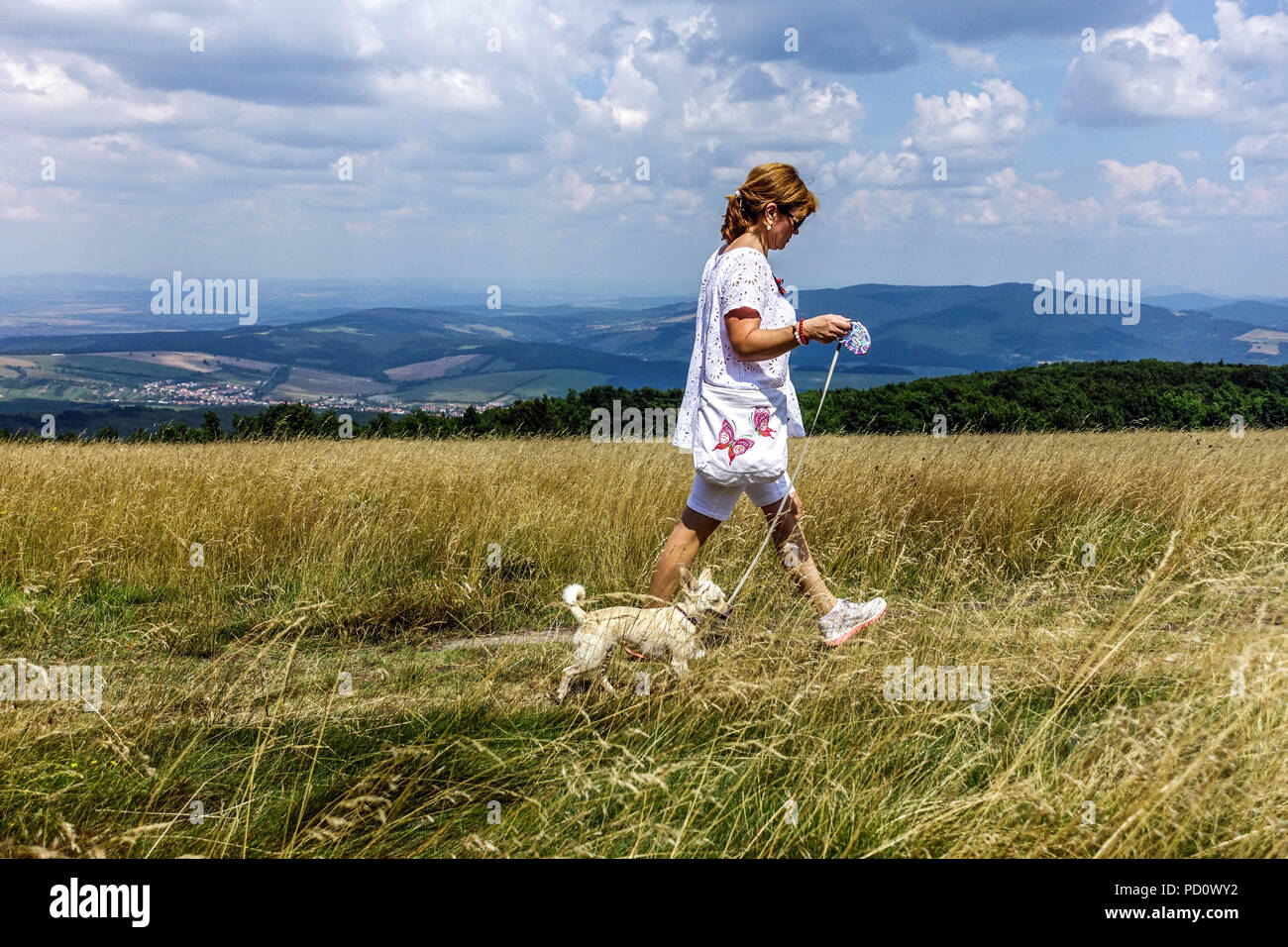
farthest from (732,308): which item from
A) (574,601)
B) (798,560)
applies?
(574,601)

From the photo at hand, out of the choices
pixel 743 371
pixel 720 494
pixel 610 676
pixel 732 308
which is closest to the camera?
pixel 610 676

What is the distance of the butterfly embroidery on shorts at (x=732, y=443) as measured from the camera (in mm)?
3729

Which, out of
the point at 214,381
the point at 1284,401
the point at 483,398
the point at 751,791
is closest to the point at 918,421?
the point at 1284,401

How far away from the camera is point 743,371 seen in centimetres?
372

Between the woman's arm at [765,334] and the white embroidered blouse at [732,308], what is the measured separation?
4cm

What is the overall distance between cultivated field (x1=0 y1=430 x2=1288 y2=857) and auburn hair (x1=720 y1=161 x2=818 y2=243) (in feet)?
5.98

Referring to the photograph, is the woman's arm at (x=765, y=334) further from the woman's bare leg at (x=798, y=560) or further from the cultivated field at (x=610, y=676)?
the cultivated field at (x=610, y=676)

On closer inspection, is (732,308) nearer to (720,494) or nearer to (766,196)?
(766,196)

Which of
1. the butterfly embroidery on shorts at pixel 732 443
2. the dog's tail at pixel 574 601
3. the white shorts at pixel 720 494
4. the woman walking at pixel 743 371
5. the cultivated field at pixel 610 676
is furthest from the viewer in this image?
the white shorts at pixel 720 494

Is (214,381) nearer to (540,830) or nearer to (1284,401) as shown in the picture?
(1284,401)

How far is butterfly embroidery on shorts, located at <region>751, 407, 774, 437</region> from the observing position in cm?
375

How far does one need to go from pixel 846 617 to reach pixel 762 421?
1.04m

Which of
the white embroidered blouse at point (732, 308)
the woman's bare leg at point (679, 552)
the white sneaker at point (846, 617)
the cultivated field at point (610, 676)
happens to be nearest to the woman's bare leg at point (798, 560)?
the white sneaker at point (846, 617)

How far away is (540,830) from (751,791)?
0.62 meters
